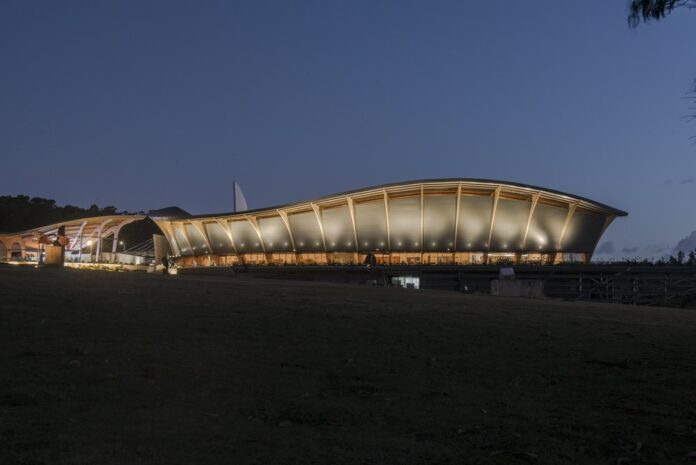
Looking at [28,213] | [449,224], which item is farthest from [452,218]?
[28,213]

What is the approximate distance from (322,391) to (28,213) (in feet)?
645

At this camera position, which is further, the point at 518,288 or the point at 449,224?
the point at 449,224

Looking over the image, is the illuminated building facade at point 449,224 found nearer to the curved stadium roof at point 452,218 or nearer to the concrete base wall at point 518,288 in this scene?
the curved stadium roof at point 452,218

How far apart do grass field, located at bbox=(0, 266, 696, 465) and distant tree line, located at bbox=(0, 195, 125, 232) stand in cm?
18450

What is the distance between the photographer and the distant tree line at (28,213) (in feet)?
564

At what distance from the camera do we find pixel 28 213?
582 ft

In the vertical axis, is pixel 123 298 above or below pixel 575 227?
below

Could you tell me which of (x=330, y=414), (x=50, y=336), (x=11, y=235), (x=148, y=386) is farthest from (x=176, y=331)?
(x=11, y=235)

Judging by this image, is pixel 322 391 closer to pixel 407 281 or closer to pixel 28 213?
pixel 407 281

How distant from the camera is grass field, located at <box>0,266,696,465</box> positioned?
4.92 m

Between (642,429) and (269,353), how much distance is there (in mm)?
4981

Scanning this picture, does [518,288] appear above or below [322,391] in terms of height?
above

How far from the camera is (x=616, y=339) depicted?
12.2 metres

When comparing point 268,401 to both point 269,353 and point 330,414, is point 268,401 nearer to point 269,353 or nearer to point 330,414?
point 330,414
